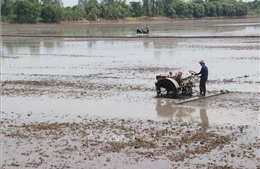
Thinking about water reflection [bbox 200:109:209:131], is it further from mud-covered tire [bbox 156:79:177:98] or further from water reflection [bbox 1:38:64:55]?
water reflection [bbox 1:38:64:55]

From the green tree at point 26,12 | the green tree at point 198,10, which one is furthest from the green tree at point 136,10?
the green tree at point 26,12

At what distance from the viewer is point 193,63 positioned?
30438 mm

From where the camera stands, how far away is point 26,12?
351 feet

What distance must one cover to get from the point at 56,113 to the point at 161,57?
63.9 ft

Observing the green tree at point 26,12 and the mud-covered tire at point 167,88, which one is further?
the green tree at point 26,12

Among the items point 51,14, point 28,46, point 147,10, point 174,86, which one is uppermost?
point 147,10

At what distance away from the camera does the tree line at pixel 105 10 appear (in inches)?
4284

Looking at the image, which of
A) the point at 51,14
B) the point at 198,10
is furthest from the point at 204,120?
the point at 198,10

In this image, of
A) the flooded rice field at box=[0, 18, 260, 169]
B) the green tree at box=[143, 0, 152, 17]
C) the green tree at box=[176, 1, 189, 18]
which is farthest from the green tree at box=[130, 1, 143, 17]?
the flooded rice field at box=[0, 18, 260, 169]

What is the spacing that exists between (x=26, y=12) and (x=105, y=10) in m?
25.6

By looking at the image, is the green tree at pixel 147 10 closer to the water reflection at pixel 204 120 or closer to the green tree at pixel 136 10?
the green tree at pixel 136 10

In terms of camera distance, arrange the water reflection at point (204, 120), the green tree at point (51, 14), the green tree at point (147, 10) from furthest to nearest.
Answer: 1. the green tree at point (147, 10)
2. the green tree at point (51, 14)
3. the water reflection at point (204, 120)

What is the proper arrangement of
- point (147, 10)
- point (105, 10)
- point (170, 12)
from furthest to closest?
point (170, 12) < point (147, 10) < point (105, 10)

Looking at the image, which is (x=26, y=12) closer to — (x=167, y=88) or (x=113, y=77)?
(x=113, y=77)
